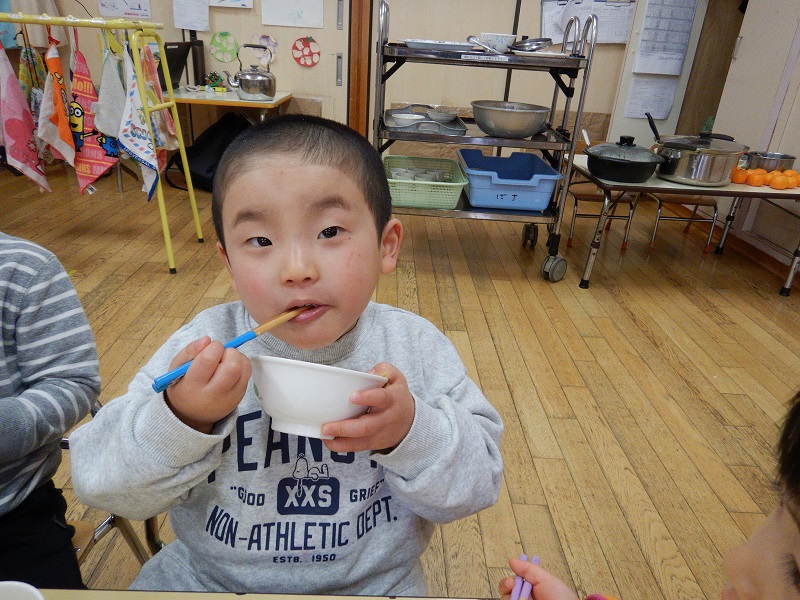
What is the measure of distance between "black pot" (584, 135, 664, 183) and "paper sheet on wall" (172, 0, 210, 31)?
10.8 feet

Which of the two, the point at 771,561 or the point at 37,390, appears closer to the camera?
the point at 771,561

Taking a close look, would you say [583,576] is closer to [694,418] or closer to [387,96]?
[694,418]

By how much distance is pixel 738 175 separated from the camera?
3.04m

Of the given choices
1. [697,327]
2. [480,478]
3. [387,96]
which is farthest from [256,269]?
[387,96]

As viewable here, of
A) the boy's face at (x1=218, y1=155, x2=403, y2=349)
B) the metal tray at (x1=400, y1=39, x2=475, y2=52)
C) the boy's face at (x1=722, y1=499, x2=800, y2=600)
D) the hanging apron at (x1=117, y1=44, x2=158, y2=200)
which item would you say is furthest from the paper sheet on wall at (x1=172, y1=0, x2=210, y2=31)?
the boy's face at (x1=722, y1=499, x2=800, y2=600)

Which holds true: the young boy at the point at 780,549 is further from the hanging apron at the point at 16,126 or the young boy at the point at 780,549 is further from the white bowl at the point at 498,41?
the hanging apron at the point at 16,126

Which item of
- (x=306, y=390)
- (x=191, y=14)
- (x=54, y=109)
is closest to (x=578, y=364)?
(x=306, y=390)

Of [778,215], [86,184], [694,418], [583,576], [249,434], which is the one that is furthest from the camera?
[778,215]

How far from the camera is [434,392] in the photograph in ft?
2.58

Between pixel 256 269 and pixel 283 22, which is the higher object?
pixel 283 22

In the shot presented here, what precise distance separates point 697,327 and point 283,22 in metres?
3.75

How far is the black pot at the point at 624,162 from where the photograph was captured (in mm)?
2791

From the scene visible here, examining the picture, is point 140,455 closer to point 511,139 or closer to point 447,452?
point 447,452

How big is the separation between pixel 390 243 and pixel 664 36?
4.53 m
